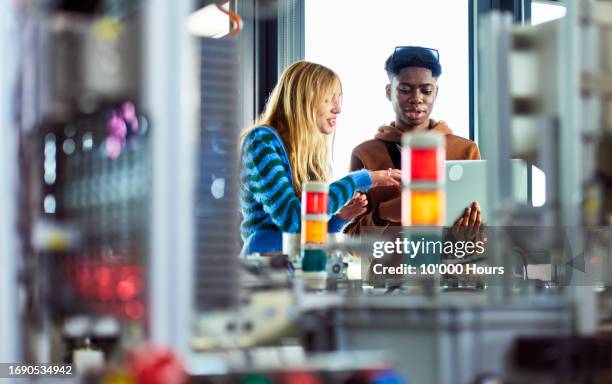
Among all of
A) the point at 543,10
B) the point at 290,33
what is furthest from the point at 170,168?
the point at 543,10

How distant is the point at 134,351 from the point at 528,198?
129cm

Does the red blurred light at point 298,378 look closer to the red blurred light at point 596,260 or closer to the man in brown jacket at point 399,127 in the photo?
the red blurred light at point 596,260

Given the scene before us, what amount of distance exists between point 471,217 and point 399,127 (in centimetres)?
141

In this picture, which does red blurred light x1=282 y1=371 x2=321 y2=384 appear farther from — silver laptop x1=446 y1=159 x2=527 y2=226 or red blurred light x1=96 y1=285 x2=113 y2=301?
silver laptop x1=446 y1=159 x2=527 y2=226

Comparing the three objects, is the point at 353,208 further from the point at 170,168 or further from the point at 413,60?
the point at 170,168

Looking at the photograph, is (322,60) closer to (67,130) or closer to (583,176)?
(583,176)

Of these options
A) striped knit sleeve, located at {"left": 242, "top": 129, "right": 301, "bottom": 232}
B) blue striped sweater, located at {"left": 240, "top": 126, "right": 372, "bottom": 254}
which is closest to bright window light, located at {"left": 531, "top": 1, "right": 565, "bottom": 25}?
blue striped sweater, located at {"left": 240, "top": 126, "right": 372, "bottom": 254}

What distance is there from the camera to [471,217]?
404 centimetres

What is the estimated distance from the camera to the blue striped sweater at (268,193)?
11.5ft

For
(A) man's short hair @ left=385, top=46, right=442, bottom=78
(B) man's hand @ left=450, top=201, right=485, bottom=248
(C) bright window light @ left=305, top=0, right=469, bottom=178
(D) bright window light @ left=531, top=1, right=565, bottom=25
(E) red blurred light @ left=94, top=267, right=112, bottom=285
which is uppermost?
(D) bright window light @ left=531, top=1, right=565, bottom=25

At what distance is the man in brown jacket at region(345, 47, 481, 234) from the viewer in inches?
205

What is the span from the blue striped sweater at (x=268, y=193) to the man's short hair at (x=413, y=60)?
5.33ft

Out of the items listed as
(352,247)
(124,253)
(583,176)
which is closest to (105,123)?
(124,253)

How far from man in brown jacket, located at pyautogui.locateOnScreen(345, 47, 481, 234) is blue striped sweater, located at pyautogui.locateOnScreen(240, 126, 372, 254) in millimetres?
1617
